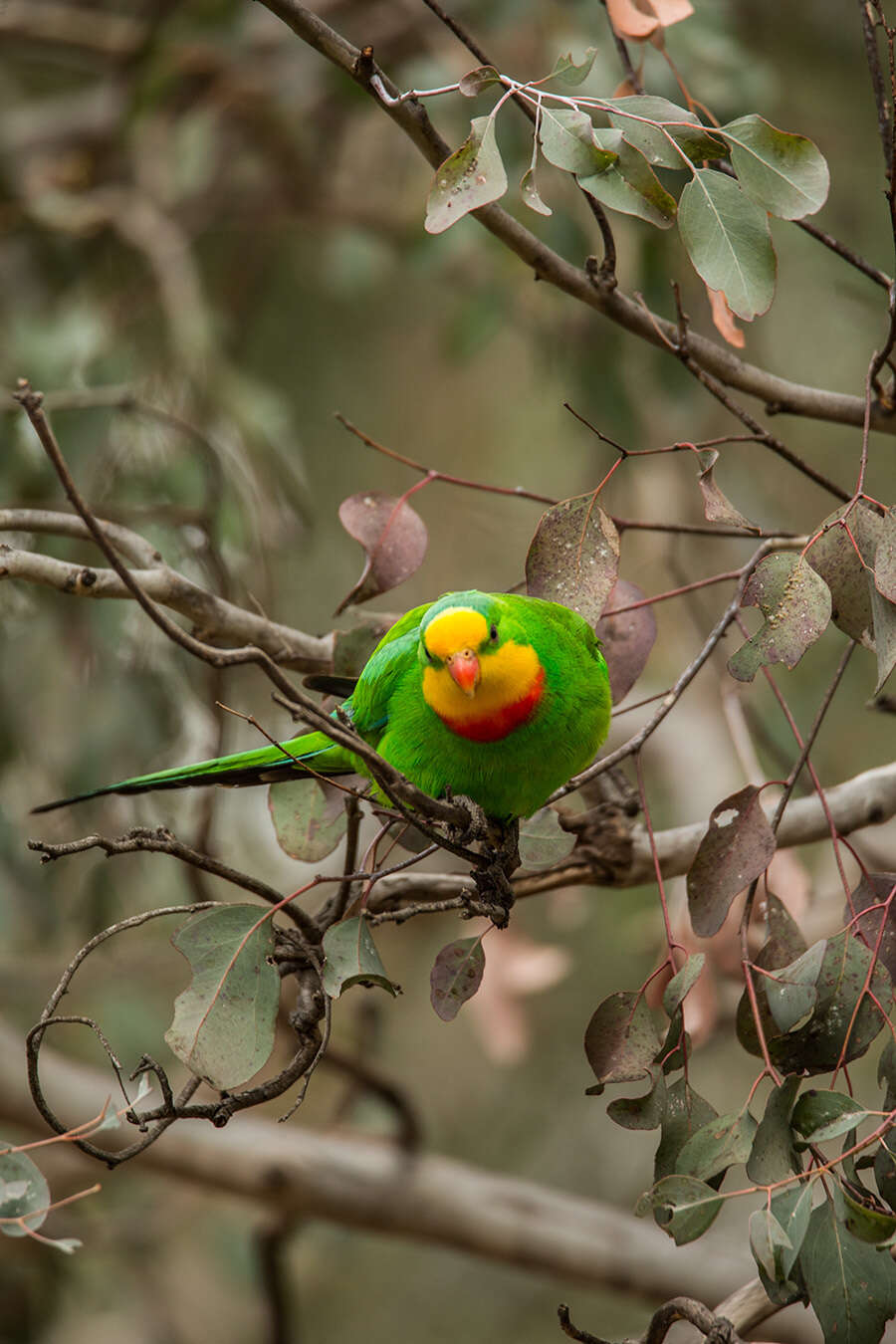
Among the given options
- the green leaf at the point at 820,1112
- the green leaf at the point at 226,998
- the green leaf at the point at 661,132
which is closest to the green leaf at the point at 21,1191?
the green leaf at the point at 226,998

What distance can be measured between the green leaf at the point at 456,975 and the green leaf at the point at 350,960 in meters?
0.09

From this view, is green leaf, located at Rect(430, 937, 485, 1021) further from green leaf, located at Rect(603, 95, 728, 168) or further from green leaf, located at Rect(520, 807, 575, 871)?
green leaf, located at Rect(603, 95, 728, 168)

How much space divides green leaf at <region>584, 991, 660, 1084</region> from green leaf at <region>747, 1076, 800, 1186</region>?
17cm

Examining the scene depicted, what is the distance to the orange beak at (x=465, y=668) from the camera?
156cm

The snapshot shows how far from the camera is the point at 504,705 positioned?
1.62m

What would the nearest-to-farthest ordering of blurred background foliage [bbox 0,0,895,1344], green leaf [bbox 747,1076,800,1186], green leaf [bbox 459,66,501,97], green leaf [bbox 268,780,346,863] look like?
green leaf [bbox 747,1076,800,1186], green leaf [bbox 459,66,501,97], green leaf [bbox 268,780,346,863], blurred background foliage [bbox 0,0,895,1344]

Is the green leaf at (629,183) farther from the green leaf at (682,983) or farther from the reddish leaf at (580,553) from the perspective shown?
the green leaf at (682,983)

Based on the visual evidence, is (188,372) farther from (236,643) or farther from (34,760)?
(236,643)

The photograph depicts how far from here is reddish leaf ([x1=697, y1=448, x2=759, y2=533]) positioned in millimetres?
1444

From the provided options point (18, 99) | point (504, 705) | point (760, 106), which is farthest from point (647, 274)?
point (18, 99)

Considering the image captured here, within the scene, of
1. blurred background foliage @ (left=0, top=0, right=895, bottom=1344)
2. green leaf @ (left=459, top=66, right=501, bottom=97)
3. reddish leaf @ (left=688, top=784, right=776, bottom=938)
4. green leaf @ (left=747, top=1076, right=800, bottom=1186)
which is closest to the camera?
green leaf @ (left=747, top=1076, right=800, bottom=1186)

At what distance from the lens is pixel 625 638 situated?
1.93m

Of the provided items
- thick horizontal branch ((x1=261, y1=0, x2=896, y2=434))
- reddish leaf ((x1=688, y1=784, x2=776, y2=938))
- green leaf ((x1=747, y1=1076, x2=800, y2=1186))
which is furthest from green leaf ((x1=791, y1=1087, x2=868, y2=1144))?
thick horizontal branch ((x1=261, y1=0, x2=896, y2=434))

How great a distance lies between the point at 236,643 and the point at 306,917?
21.1 inches
